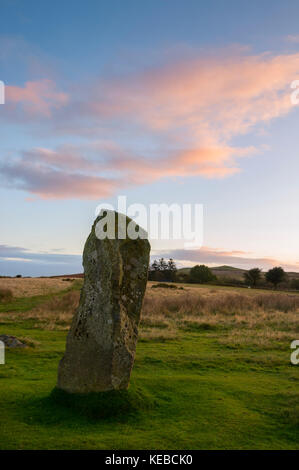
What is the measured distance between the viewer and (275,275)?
300 feet

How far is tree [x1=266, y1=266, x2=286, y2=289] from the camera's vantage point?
9162 centimetres

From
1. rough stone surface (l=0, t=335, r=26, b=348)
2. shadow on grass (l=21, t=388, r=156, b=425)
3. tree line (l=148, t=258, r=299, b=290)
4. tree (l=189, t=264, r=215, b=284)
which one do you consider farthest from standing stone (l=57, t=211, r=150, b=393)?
tree (l=189, t=264, r=215, b=284)

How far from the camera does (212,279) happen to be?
339 ft

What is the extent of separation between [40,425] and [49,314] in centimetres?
1957

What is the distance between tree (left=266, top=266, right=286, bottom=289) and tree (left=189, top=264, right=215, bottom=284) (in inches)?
601

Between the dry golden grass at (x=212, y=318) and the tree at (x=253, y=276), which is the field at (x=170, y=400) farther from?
the tree at (x=253, y=276)

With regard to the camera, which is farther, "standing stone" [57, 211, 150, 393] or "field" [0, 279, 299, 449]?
"standing stone" [57, 211, 150, 393]

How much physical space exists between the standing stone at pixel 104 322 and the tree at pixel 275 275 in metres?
86.6

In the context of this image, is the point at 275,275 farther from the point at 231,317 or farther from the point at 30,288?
the point at 231,317

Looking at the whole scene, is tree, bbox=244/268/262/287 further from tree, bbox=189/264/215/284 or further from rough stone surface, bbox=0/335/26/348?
rough stone surface, bbox=0/335/26/348

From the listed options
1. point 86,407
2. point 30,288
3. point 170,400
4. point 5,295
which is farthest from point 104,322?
point 30,288

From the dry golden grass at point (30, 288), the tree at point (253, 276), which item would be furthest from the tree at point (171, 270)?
the dry golden grass at point (30, 288)
